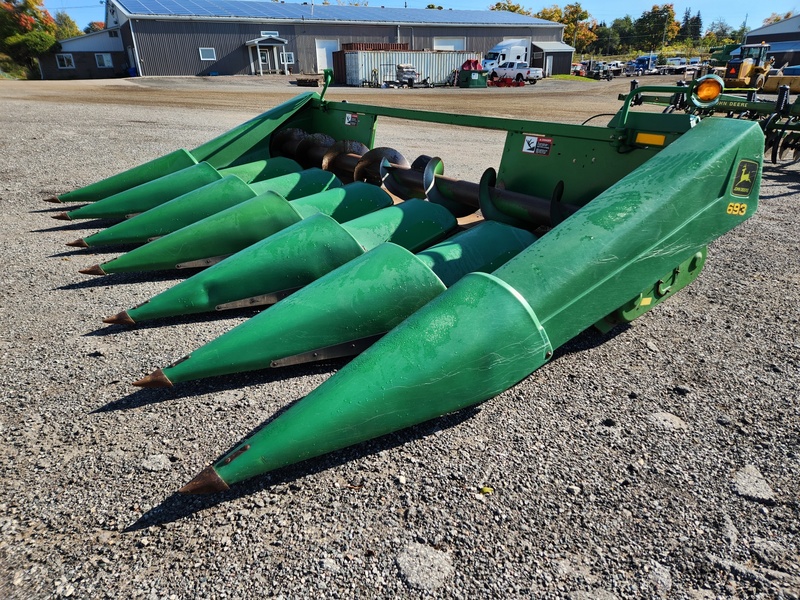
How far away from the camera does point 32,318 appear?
3.33m

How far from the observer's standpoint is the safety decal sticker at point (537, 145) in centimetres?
389

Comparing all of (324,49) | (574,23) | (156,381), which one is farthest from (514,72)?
(574,23)

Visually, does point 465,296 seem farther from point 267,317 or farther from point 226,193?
point 226,193

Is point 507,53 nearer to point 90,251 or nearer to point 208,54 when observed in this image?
point 208,54

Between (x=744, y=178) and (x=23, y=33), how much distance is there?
4953 centimetres

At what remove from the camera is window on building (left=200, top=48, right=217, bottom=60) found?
36188 mm

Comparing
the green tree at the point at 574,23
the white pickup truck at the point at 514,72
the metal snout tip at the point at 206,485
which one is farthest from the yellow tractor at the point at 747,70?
the green tree at the point at 574,23

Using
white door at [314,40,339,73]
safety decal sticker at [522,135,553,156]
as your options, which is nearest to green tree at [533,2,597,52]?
white door at [314,40,339,73]

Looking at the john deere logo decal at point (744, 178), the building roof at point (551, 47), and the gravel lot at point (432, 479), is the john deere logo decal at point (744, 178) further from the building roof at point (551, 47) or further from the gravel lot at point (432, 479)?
the building roof at point (551, 47)

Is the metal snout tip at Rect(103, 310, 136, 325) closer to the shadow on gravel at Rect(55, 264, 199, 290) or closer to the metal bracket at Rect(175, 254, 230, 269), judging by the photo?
the metal bracket at Rect(175, 254, 230, 269)

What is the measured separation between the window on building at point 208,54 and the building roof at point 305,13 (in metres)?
1.98

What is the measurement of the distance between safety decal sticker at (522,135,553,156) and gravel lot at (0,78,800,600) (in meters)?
1.39

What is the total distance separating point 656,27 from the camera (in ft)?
281

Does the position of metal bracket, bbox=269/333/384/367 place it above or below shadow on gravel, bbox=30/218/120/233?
above
